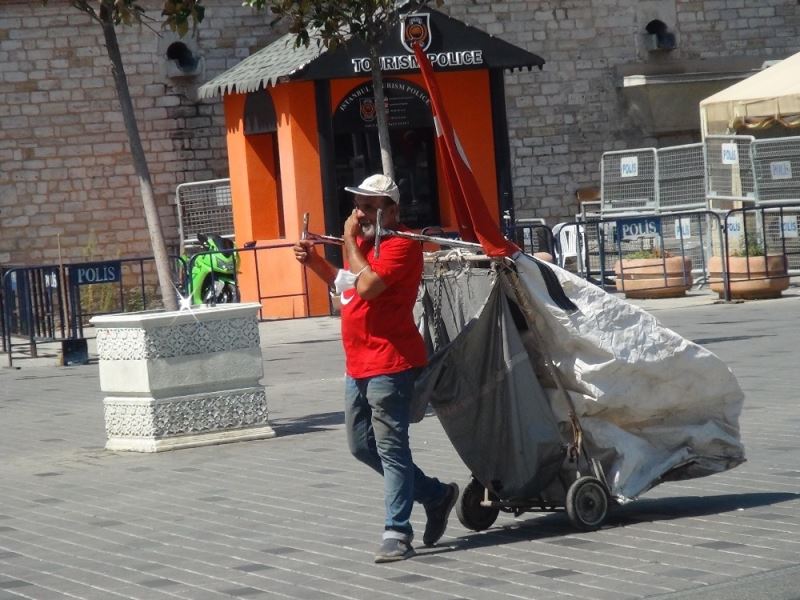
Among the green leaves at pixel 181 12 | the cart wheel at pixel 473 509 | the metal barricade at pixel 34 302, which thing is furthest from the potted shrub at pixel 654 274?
the cart wheel at pixel 473 509

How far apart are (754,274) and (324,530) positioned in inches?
474

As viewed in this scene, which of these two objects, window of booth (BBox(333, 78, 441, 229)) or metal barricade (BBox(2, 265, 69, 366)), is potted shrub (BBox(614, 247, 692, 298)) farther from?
metal barricade (BBox(2, 265, 69, 366))

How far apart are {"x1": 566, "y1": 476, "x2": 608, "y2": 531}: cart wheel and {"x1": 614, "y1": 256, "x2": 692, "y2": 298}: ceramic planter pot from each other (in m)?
12.6

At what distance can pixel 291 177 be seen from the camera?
20.8m

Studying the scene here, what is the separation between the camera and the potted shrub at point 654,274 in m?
19.4

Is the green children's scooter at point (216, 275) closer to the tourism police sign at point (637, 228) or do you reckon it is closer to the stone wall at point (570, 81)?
the tourism police sign at point (637, 228)

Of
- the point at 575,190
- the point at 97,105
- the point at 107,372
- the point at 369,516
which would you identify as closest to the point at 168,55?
the point at 97,105

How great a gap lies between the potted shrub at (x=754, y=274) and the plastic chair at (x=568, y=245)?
6.95 ft

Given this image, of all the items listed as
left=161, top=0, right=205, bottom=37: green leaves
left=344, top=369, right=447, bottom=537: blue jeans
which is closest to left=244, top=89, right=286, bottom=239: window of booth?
left=161, top=0, right=205, bottom=37: green leaves

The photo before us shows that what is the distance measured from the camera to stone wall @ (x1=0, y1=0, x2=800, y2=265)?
24.5m

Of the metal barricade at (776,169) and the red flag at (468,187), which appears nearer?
the red flag at (468,187)

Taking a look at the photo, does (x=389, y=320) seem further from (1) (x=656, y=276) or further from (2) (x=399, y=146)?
(2) (x=399, y=146)

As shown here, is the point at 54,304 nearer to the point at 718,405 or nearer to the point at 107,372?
the point at 107,372

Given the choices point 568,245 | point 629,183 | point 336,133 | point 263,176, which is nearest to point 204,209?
point 263,176
